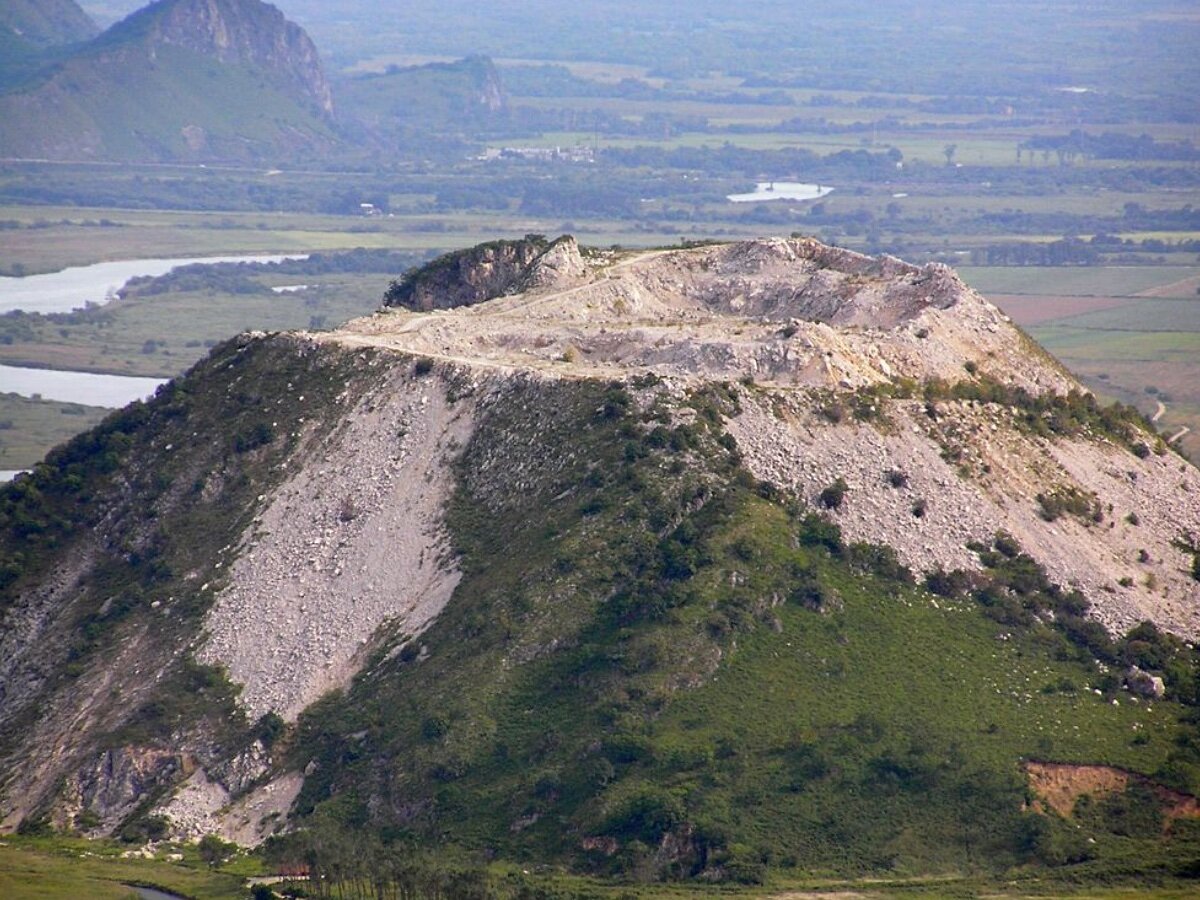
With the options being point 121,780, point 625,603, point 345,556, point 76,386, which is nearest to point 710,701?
point 625,603

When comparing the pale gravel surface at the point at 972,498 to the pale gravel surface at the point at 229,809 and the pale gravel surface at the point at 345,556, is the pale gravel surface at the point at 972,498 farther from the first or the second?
the pale gravel surface at the point at 229,809

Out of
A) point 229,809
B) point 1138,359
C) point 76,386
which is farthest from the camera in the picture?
point 76,386

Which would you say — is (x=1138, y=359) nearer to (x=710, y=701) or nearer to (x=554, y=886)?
(x=710, y=701)

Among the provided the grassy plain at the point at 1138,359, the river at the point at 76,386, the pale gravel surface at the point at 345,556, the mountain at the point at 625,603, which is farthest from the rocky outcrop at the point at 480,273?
the river at the point at 76,386

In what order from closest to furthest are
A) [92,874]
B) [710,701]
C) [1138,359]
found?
1. [92,874]
2. [710,701]
3. [1138,359]

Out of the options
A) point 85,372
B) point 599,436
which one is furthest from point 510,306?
Answer: point 85,372

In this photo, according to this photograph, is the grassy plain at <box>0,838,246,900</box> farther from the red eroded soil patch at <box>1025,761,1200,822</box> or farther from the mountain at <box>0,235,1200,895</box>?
the red eroded soil patch at <box>1025,761,1200,822</box>

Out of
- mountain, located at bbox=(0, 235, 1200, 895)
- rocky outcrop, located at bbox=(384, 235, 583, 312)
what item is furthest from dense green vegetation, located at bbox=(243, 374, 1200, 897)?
rocky outcrop, located at bbox=(384, 235, 583, 312)

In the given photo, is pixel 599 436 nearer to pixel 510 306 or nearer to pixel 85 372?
pixel 510 306
